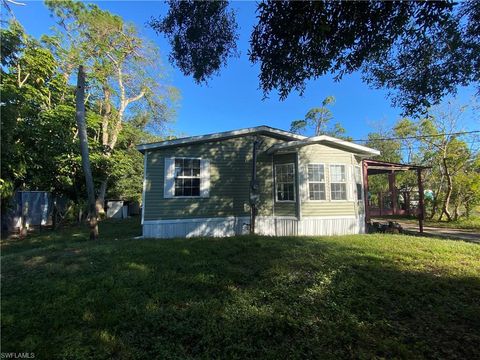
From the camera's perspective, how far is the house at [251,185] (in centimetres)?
1002

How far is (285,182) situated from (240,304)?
7.29 meters

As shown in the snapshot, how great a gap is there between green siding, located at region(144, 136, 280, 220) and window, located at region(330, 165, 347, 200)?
99.3 inches

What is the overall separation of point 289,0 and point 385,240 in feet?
28.8

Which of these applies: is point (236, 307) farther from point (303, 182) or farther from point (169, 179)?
point (303, 182)

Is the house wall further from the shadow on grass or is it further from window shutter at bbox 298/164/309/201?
the shadow on grass

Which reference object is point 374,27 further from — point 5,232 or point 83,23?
point 83,23

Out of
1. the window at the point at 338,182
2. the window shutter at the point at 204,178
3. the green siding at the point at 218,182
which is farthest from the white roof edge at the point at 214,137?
the window at the point at 338,182

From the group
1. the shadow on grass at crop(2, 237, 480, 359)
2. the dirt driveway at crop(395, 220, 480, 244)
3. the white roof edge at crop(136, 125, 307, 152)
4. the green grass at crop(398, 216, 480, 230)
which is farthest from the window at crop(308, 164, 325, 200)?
the green grass at crop(398, 216, 480, 230)

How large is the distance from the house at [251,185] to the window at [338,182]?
0.13 ft

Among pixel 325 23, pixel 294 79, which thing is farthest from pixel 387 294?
pixel 325 23

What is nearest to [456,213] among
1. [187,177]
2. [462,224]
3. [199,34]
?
[462,224]

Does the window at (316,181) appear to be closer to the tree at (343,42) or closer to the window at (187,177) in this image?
the window at (187,177)

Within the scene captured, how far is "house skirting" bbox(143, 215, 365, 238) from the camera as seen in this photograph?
32.6ft

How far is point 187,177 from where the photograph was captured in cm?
1041
